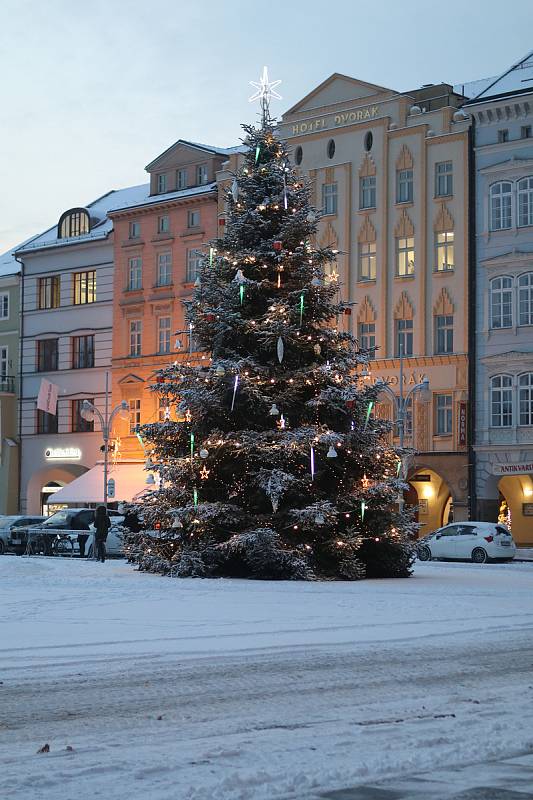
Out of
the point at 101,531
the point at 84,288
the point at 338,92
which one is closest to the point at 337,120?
the point at 338,92

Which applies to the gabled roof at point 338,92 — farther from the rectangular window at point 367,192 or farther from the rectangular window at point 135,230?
the rectangular window at point 135,230

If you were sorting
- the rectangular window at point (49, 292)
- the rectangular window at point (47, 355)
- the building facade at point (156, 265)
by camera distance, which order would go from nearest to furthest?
1. the building facade at point (156, 265)
2. the rectangular window at point (47, 355)
3. the rectangular window at point (49, 292)

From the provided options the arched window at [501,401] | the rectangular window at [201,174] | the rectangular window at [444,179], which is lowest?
the arched window at [501,401]

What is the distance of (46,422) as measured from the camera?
2667 inches

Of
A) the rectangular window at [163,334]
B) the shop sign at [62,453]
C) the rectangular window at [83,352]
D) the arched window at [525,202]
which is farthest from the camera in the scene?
the rectangular window at [83,352]

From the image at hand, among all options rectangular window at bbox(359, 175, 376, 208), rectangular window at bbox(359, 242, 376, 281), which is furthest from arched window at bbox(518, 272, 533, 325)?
rectangular window at bbox(359, 175, 376, 208)

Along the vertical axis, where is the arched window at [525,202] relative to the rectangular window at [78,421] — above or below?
above

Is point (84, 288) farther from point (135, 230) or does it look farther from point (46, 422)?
point (46, 422)

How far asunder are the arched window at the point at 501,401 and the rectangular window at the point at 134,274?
769 inches

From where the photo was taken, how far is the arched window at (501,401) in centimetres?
5234

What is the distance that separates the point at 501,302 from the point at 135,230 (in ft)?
66.0

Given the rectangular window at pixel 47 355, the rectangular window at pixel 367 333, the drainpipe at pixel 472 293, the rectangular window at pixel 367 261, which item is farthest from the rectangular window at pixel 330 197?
the rectangular window at pixel 47 355

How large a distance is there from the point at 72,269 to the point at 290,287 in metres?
39.2

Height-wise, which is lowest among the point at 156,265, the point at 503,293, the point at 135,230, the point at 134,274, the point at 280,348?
the point at 280,348
